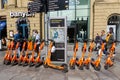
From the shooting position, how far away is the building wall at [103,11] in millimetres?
25406

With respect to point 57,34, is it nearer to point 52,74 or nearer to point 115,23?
point 52,74

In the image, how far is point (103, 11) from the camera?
25.5 meters

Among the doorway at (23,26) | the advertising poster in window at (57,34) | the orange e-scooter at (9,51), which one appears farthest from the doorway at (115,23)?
the orange e-scooter at (9,51)

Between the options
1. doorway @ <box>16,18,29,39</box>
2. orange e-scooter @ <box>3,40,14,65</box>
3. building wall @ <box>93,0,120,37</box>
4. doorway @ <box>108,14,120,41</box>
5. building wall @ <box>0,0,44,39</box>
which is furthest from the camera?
doorway @ <box>16,18,29,39</box>

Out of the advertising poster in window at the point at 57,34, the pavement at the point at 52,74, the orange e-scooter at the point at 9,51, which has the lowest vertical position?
the pavement at the point at 52,74

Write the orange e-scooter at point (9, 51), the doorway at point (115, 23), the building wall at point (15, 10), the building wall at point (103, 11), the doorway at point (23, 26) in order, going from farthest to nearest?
the doorway at point (23, 26) → the building wall at point (15, 10) → the doorway at point (115, 23) → the building wall at point (103, 11) → the orange e-scooter at point (9, 51)

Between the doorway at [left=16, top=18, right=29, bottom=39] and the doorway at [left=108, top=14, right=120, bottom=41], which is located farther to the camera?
the doorway at [left=16, top=18, right=29, bottom=39]

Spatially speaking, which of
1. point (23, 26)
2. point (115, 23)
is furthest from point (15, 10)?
point (115, 23)

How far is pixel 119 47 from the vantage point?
83.3 feet

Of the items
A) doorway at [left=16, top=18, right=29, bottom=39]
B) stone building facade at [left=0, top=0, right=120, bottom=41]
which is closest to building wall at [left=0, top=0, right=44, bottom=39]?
stone building facade at [left=0, top=0, right=120, bottom=41]

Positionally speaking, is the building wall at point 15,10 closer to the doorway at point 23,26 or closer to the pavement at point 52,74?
the doorway at point 23,26

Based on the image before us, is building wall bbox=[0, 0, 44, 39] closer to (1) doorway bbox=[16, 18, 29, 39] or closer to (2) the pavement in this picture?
(1) doorway bbox=[16, 18, 29, 39]

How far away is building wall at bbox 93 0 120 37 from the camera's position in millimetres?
25406

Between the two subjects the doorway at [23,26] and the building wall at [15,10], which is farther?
the doorway at [23,26]
